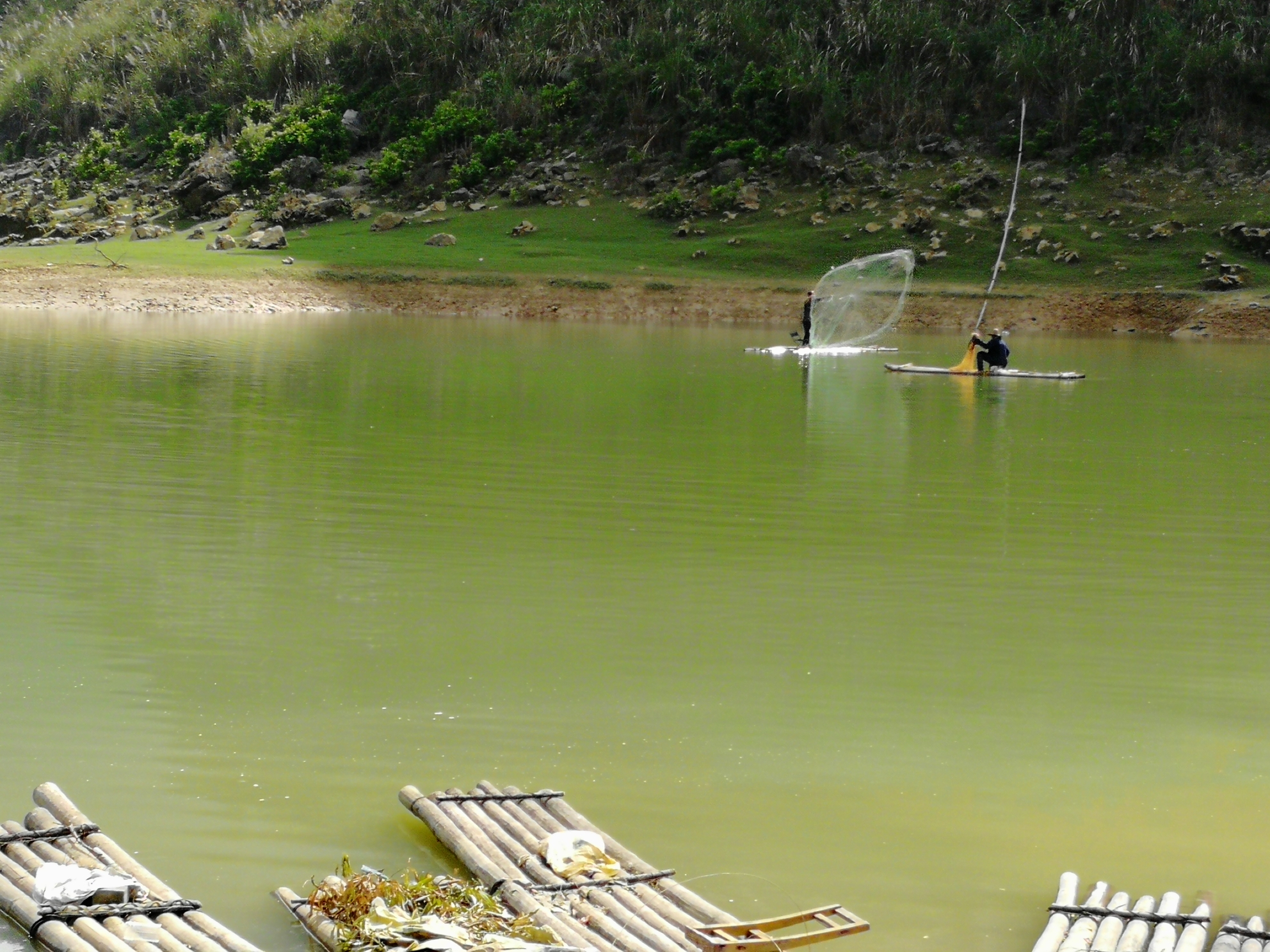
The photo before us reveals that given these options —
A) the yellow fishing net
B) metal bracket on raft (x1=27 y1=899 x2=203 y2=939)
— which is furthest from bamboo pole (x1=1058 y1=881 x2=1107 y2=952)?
the yellow fishing net

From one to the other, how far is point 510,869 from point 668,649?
12.4ft

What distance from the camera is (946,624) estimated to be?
11.0m

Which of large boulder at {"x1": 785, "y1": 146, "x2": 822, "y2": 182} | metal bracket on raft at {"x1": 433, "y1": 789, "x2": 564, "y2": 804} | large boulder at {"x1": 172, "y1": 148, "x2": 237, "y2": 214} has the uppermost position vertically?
large boulder at {"x1": 785, "y1": 146, "x2": 822, "y2": 182}

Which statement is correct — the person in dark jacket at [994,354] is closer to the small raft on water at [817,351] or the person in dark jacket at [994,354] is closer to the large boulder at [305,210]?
the small raft on water at [817,351]

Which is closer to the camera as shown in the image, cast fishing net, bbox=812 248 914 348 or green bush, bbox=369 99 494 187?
cast fishing net, bbox=812 248 914 348

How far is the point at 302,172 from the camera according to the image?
63.0 metres

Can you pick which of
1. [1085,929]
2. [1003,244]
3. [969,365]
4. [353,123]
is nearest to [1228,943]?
[1085,929]

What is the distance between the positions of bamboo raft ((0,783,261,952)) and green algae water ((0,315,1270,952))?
31 centimetres

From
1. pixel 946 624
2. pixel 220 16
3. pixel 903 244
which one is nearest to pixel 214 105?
pixel 220 16

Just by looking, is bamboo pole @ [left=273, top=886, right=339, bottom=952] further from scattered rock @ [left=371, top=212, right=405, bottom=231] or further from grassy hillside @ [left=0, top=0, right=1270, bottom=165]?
grassy hillside @ [left=0, top=0, right=1270, bottom=165]

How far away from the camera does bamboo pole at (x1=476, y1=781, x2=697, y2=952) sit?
600 cm

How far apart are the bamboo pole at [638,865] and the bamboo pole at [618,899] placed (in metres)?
0.16

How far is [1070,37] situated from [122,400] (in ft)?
154

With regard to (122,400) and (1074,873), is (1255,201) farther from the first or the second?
(1074,873)
